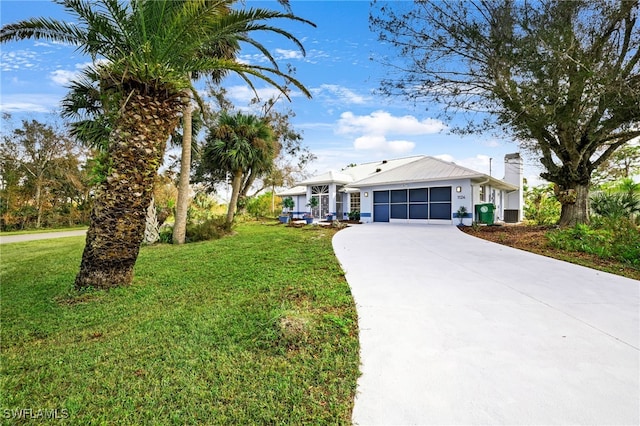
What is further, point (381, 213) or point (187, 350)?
point (381, 213)

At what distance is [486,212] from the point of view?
15.5 metres

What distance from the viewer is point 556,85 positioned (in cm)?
916

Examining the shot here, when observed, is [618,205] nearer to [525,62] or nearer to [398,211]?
[525,62]

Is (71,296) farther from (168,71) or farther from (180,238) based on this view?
(180,238)

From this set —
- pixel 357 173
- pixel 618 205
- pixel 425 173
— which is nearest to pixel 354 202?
pixel 357 173

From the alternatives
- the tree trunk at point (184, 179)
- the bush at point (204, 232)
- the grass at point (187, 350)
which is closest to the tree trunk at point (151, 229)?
the tree trunk at point (184, 179)

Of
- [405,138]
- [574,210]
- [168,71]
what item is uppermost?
[405,138]

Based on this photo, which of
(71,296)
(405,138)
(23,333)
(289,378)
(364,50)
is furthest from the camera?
(405,138)

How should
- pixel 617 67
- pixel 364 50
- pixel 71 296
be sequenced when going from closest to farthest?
1. pixel 71 296
2. pixel 617 67
3. pixel 364 50

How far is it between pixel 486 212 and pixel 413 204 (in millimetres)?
4078

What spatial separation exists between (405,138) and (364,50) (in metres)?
13.0

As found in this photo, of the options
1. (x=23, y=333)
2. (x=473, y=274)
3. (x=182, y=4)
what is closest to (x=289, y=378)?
(x=23, y=333)

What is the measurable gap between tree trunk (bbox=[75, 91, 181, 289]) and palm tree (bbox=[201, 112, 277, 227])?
11350 mm

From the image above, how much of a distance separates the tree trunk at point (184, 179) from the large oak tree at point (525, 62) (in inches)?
295
